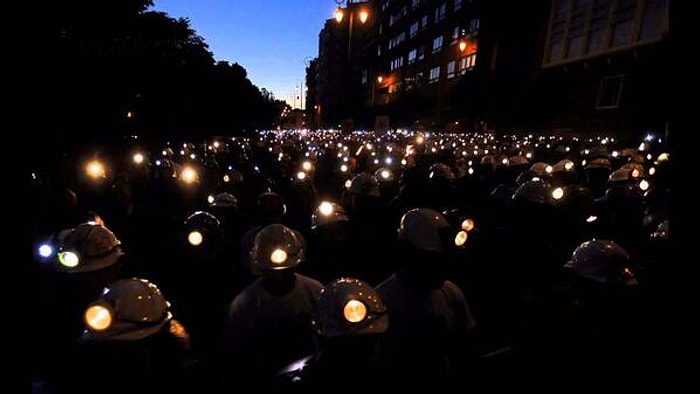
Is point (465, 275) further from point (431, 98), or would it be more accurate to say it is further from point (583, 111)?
point (431, 98)

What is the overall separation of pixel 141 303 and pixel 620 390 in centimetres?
291

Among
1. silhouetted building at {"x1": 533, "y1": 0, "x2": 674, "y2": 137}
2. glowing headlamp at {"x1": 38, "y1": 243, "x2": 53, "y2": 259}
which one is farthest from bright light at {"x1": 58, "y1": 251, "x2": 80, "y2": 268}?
silhouetted building at {"x1": 533, "y1": 0, "x2": 674, "y2": 137}

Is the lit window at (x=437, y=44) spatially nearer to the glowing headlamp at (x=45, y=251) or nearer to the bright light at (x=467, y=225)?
the bright light at (x=467, y=225)

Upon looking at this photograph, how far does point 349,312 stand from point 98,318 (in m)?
1.37

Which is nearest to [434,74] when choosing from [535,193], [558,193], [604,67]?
[604,67]

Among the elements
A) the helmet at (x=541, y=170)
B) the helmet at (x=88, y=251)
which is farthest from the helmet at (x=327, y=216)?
the helmet at (x=541, y=170)

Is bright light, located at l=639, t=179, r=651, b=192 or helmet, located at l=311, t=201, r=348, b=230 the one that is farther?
bright light, located at l=639, t=179, r=651, b=192

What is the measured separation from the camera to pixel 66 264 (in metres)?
4.14

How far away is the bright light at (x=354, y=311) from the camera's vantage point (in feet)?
9.34

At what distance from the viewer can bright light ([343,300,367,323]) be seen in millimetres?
2845

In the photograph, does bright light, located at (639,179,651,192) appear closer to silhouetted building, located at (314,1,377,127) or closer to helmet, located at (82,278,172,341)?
helmet, located at (82,278,172,341)

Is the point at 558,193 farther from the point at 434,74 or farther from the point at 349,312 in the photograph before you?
the point at 434,74

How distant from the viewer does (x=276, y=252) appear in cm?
394

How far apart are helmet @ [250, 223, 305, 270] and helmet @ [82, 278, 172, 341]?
96cm
